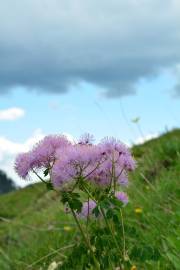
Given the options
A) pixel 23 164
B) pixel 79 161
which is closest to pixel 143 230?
pixel 23 164

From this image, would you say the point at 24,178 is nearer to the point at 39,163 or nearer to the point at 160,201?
the point at 39,163

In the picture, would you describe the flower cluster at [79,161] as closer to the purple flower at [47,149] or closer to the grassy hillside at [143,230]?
the purple flower at [47,149]

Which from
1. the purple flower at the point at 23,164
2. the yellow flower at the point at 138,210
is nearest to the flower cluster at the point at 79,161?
the purple flower at the point at 23,164

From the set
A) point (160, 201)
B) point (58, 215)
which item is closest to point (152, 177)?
point (58, 215)

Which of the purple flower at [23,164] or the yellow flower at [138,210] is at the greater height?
the yellow flower at [138,210]

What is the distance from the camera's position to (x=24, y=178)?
133 inches

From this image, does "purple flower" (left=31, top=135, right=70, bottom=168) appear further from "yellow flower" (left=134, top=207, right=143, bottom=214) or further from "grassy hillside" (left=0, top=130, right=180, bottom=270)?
"yellow flower" (left=134, top=207, right=143, bottom=214)

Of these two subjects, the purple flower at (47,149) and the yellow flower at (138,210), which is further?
the yellow flower at (138,210)

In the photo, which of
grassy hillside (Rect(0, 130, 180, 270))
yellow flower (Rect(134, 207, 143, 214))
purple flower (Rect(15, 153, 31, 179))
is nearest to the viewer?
purple flower (Rect(15, 153, 31, 179))

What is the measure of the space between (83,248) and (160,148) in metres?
6.57

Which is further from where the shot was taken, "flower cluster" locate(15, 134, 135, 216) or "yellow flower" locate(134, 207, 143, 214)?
"yellow flower" locate(134, 207, 143, 214)

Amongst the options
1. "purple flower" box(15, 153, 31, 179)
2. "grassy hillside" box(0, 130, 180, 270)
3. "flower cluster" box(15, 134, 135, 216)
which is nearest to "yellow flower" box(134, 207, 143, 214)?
"grassy hillside" box(0, 130, 180, 270)

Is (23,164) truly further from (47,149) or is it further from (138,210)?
(138,210)

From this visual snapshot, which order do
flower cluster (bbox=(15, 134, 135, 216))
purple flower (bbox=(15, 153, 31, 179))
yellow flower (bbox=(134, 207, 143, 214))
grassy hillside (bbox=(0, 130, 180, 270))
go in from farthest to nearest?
yellow flower (bbox=(134, 207, 143, 214)) → grassy hillside (bbox=(0, 130, 180, 270)) → purple flower (bbox=(15, 153, 31, 179)) → flower cluster (bbox=(15, 134, 135, 216))
